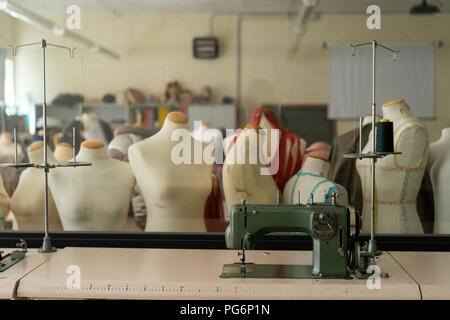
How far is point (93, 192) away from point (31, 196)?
1.13 feet

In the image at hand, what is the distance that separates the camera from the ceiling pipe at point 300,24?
2350 mm

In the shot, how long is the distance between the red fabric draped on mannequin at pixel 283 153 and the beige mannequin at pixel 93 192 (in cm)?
71

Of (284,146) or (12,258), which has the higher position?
(284,146)

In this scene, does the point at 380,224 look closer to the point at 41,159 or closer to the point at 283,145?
the point at 283,145

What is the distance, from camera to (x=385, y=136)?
6.00 feet

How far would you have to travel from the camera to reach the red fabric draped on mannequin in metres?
2.32

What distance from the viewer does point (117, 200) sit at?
95.2 inches

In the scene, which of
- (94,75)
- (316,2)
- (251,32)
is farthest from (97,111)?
(316,2)

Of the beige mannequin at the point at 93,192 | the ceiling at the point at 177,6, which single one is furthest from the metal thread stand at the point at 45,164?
the ceiling at the point at 177,6

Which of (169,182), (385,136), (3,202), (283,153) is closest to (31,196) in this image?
(3,202)

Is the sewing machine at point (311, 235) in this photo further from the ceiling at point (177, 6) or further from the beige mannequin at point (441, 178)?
the ceiling at point (177, 6)

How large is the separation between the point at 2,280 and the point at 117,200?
2.60 ft

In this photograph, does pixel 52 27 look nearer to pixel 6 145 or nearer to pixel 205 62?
pixel 6 145

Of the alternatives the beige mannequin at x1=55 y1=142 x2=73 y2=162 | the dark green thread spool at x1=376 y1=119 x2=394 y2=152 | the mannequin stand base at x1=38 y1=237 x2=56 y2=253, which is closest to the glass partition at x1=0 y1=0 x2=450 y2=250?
the beige mannequin at x1=55 y1=142 x2=73 y2=162
